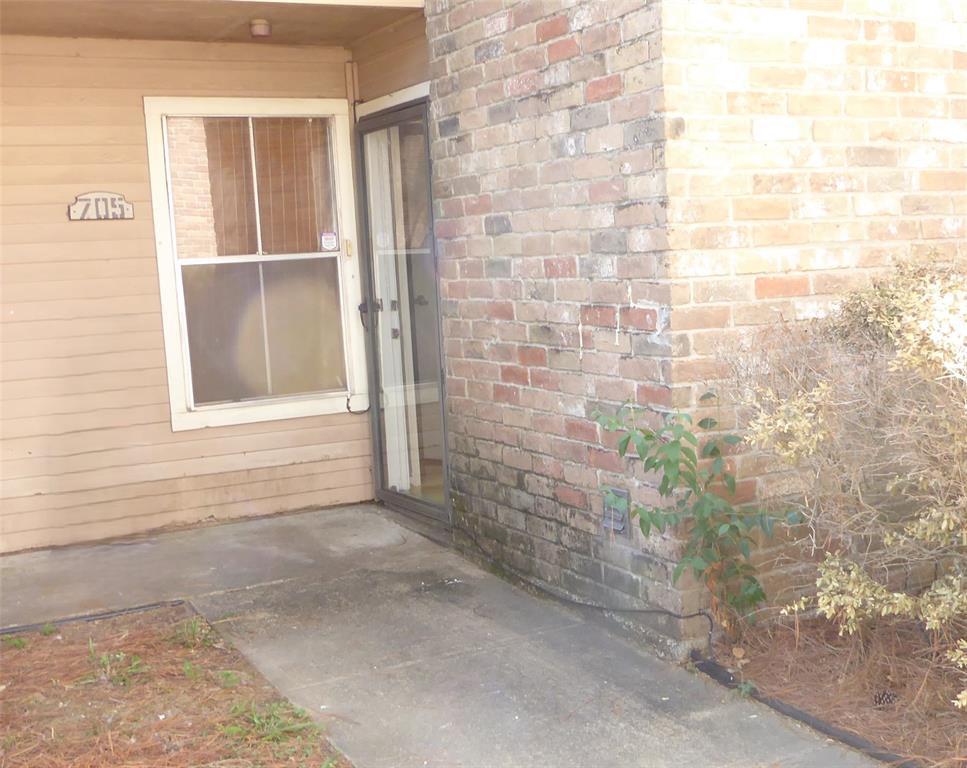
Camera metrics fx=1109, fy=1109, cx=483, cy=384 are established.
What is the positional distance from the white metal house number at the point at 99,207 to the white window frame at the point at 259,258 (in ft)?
0.52

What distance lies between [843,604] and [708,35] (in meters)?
2.01

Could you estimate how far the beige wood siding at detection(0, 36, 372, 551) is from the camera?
19.0 feet

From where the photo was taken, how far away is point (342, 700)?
151 inches

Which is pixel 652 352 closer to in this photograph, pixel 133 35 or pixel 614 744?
pixel 614 744

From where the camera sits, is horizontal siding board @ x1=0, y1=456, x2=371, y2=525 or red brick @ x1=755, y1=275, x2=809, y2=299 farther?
horizontal siding board @ x1=0, y1=456, x2=371, y2=525

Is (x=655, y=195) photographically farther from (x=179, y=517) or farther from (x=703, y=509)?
(x=179, y=517)

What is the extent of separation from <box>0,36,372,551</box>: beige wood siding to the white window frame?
2.2 inches

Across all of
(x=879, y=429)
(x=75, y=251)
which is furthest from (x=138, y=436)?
(x=879, y=429)

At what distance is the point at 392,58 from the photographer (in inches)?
237

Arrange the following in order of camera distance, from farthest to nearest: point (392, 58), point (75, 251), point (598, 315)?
point (392, 58) < point (75, 251) < point (598, 315)

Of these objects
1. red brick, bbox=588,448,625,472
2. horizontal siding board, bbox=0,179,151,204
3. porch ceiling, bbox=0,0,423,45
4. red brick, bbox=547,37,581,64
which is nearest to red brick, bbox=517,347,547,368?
red brick, bbox=588,448,625,472

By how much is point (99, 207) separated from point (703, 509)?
3767 millimetres

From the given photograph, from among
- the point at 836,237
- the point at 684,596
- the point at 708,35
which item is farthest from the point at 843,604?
the point at 708,35

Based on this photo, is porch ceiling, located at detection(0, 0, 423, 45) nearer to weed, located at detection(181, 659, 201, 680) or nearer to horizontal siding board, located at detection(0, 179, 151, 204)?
horizontal siding board, located at detection(0, 179, 151, 204)
